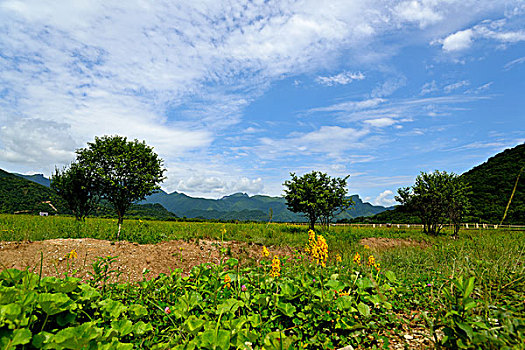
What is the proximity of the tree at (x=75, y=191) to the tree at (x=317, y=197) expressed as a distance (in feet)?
44.2

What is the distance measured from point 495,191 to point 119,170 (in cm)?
5253

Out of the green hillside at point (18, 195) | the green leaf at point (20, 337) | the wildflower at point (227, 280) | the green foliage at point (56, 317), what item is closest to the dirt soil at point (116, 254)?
the wildflower at point (227, 280)

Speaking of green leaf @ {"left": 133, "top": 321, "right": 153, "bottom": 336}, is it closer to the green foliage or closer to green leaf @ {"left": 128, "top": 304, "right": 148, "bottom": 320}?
the green foliage

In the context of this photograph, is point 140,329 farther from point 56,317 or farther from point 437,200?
point 437,200

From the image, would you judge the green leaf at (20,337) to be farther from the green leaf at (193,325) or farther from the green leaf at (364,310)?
the green leaf at (364,310)

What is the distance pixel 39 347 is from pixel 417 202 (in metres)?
24.8

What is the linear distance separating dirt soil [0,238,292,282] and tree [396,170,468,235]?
17011mm

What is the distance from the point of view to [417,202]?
22172mm

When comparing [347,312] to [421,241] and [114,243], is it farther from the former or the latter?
[421,241]

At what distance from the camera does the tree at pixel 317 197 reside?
20.0m

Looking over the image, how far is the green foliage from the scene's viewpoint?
1.83 m

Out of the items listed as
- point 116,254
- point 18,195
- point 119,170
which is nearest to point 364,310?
point 116,254

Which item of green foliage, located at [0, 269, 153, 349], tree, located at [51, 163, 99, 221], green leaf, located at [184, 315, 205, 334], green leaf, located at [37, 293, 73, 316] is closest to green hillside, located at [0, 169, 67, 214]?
tree, located at [51, 163, 99, 221]

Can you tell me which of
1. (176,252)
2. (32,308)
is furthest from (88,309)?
(176,252)
